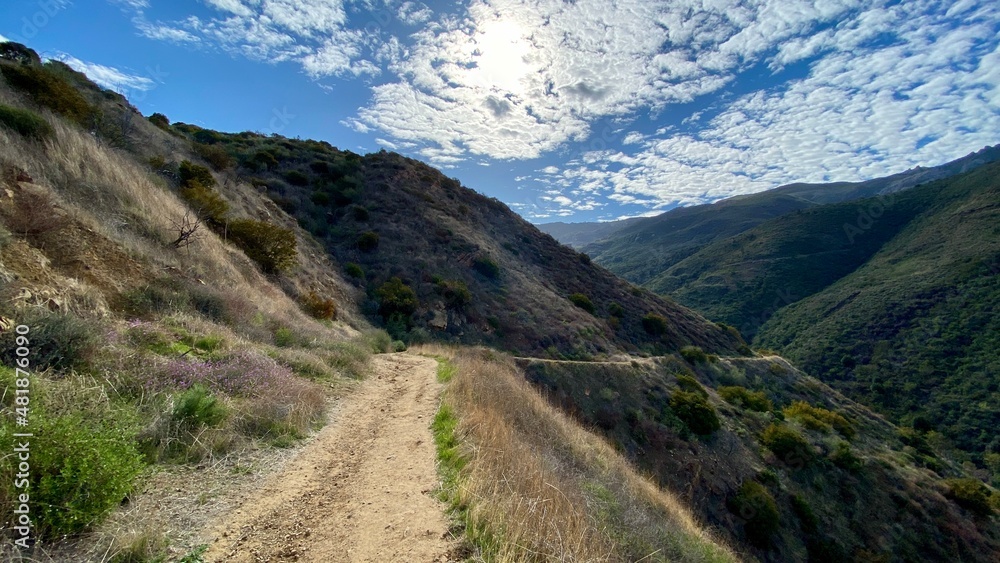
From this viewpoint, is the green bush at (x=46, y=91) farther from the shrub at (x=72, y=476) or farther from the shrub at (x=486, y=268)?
the shrub at (x=486, y=268)

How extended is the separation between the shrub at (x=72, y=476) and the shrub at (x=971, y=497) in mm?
36706

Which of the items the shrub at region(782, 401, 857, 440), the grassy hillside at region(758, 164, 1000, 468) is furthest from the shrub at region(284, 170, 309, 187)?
the grassy hillside at region(758, 164, 1000, 468)

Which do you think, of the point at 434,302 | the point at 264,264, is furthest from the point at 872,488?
the point at 264,264

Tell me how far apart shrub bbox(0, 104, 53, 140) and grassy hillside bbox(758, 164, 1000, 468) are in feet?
228

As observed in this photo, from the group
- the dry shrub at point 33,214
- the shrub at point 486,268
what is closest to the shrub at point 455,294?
the shrub at point 486,268

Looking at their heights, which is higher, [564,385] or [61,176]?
[61,176]

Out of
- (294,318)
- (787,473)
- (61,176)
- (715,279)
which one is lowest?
(787,473)

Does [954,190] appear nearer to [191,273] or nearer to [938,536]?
[938,536]

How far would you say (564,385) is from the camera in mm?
21875

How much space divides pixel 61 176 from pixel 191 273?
11.2 ft

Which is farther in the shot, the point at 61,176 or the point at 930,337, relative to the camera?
the point at 930,337

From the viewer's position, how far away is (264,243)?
17984mm

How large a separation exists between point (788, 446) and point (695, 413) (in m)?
5.36

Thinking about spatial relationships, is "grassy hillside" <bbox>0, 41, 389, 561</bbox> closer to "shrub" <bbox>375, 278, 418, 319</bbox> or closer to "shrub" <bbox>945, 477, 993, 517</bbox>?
"shrub" <bbox>375, 278, 418, 319</bbox>
